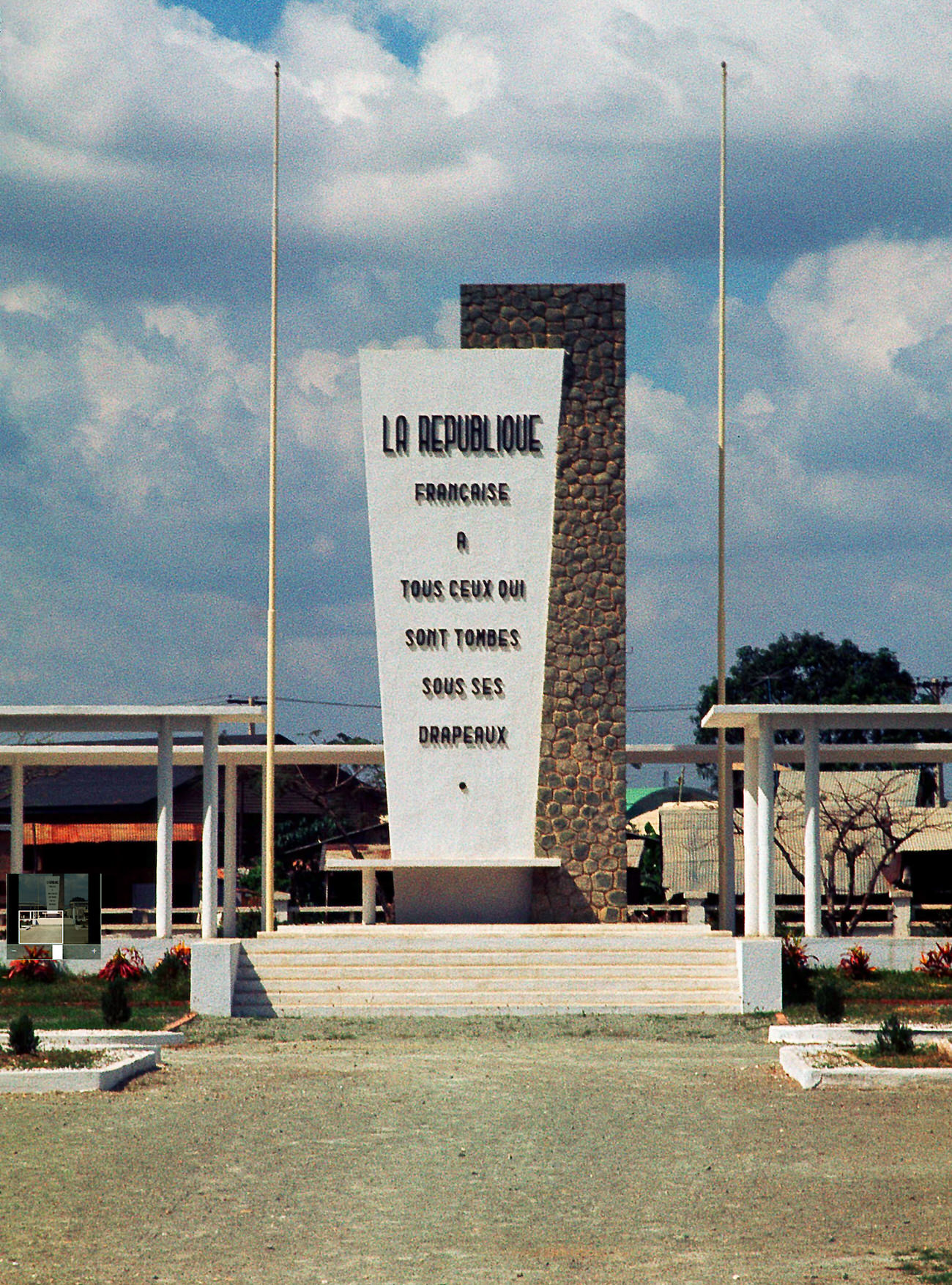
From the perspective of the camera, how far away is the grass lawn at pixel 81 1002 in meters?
20.4

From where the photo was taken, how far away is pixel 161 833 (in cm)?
2686

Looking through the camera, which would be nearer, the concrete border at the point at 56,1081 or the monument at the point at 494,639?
the concrete border at the point at 56,1081

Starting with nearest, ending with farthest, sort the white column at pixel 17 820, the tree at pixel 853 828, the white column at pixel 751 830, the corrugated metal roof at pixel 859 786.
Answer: the white column at pixel 751 830 < the white column at pixel 17 820 < the tree at pixel 853 828 < the corrugated metal roof at pixel 859 786

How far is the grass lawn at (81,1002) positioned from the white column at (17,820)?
7.04 meters

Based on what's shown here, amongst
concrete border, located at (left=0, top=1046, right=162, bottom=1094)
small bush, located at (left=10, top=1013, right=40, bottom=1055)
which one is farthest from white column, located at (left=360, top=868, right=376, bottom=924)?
concrete border, located at (left=0, top=1046, right=162, bottom=1094)

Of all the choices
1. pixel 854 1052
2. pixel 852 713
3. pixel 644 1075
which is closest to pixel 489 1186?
pixel 644 1075

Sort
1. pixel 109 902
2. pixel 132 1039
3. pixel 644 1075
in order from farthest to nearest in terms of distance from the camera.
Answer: pixel 109 902 < pixel 132 1039 < pixel 644 1075

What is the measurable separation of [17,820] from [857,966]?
55.2 feet

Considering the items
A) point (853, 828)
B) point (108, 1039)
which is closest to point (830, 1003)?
point (108, 1039)

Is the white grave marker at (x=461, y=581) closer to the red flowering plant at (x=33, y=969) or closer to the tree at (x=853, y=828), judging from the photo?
the red flowering plant at (x=33, y=969)

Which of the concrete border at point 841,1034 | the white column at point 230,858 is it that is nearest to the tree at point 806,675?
the white column at point 230,858

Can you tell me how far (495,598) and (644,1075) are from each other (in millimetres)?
13222

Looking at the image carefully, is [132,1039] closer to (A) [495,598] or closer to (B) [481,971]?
(B) [481,971]

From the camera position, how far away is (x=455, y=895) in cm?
2886
